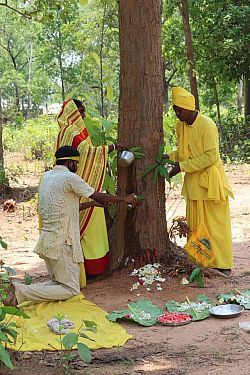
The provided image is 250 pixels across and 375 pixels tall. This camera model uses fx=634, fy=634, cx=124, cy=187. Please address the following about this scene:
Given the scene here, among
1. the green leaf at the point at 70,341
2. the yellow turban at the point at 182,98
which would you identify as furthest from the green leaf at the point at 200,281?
the green leaf at the point at 70,341

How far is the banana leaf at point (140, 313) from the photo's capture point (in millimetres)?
4863

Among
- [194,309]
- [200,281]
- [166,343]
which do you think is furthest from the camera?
[200,281]

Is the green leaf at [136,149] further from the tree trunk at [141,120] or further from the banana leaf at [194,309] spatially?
the banana leaf at [194,309]

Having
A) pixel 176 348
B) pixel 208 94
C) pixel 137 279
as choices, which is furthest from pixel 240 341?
pixel 208 94

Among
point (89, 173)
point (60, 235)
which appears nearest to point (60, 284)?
point (60, 235)

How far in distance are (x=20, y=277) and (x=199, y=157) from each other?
227cm

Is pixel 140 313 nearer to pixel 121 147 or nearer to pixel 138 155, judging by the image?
pixel 138 155

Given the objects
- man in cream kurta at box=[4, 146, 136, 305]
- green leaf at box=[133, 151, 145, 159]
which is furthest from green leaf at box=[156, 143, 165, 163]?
man in cream kurta at box=[4, 146, 136, 305]

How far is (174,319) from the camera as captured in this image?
4.83 m

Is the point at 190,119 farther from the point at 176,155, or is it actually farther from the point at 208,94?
the point at 208,94

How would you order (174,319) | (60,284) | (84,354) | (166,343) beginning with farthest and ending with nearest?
(60,284) → (174,319) → (166,343) → (84,354)

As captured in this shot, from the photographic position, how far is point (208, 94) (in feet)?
70.3

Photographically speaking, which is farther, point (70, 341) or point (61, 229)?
point (61, 229)

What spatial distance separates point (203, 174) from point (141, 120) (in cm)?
78
